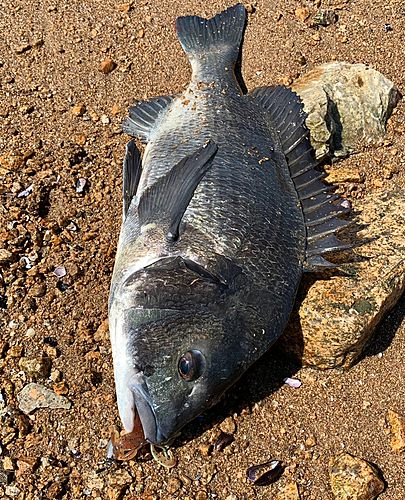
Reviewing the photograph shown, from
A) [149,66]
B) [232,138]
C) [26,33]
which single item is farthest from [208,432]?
[26,33]

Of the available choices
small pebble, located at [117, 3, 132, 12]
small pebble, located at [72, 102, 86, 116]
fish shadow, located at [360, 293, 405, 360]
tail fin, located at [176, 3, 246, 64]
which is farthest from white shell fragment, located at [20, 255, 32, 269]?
small pebble, located at [117, 3, 132, 12]

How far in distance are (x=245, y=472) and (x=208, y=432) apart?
13.2 inches

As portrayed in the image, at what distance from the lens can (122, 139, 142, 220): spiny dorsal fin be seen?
344 centimetres

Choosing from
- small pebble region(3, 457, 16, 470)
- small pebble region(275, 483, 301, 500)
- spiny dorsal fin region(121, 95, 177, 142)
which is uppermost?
spiny dorsal fin region(121, 95, 177, 142)

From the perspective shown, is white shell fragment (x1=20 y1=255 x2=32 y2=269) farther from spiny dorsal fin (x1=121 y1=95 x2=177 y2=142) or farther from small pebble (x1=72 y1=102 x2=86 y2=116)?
small pebble (x1=72 y1=102 x2=86 y2=116)

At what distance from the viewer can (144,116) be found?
162 inches

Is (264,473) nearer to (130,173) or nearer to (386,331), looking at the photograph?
(386,331)

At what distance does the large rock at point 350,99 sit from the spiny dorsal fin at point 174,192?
163 cm

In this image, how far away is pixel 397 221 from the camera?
372 cm

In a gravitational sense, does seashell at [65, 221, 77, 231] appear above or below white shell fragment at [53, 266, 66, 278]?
above

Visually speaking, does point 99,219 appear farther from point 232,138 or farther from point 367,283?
point 367,283

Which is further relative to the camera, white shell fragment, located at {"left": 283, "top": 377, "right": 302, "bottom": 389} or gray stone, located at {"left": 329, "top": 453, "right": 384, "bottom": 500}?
white shell fragment, located at {"left": 283, "top": 377, "right": 302, "bottom": 389}

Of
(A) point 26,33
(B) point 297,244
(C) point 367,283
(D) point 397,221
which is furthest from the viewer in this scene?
(A) point 26,33

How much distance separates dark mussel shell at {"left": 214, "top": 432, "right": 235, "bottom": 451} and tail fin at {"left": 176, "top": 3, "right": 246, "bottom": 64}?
3.31 meters
